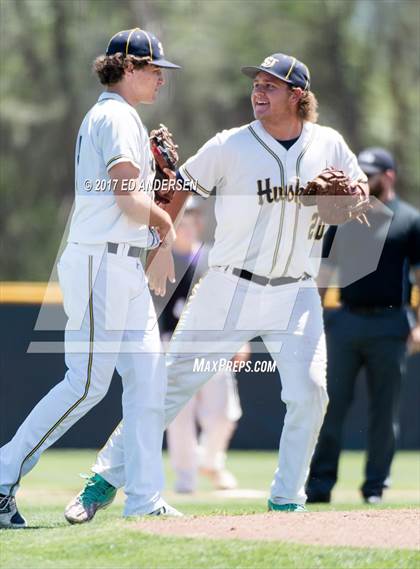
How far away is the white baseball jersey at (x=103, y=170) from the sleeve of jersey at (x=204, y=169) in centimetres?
56

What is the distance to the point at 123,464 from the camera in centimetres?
591

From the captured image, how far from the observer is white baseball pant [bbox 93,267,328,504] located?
5.96 metres

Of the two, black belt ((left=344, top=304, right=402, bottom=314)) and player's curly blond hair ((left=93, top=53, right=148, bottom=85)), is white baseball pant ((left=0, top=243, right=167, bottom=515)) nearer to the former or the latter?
player's curly blond hair ((left=93, top=53, right=148, bottom=85))

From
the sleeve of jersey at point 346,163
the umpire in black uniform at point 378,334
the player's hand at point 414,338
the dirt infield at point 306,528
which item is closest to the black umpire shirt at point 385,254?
the umpire in black uniform at point 378,334

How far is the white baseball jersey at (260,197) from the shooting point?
6.07m

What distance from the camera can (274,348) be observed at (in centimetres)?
605

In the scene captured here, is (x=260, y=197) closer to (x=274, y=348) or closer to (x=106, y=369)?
(x=274, y=348)

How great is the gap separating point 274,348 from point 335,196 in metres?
0.79

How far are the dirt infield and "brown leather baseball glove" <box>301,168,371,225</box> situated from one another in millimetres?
1457

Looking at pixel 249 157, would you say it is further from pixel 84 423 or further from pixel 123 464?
pixel 84 423

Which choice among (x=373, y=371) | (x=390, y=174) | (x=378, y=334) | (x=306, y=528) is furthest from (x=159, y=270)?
(x=390, y=174)

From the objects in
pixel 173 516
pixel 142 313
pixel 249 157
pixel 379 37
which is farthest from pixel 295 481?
pixel 379 37

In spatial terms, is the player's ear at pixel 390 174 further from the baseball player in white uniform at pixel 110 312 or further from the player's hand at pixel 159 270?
the baseball player in white uniform at pixel 110 312

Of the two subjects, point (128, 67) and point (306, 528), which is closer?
point (306, 528)
